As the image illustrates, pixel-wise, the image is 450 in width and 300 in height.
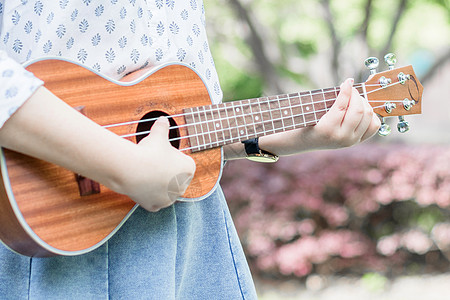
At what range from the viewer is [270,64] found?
5961 millimetres

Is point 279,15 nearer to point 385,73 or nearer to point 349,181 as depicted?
point 349,181

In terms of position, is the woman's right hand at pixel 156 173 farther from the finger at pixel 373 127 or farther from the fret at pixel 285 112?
the finger at pixel 373 127

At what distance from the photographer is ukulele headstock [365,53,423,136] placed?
141cm

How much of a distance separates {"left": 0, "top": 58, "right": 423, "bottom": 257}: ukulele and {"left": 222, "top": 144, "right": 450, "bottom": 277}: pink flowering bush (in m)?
3.55

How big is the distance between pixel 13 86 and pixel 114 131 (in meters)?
0.22

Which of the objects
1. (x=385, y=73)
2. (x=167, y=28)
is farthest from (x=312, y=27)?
(x=167, y=28)

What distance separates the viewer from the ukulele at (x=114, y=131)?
34.3 inches

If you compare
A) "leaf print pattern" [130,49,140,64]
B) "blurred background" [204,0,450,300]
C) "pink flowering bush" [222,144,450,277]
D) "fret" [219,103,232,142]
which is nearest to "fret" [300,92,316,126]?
"fret" [219,103,232,142]

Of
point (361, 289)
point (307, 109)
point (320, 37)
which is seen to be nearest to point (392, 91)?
point (307, 109)

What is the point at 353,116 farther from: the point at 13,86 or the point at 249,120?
the point at 13,86

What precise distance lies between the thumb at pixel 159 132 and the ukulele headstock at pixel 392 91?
0.65m

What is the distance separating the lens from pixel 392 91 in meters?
1.43

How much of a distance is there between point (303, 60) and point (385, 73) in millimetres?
4857

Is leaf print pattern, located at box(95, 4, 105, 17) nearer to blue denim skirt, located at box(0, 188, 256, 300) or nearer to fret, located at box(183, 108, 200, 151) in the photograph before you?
fret, located at box(183, 108, 200, 151)
